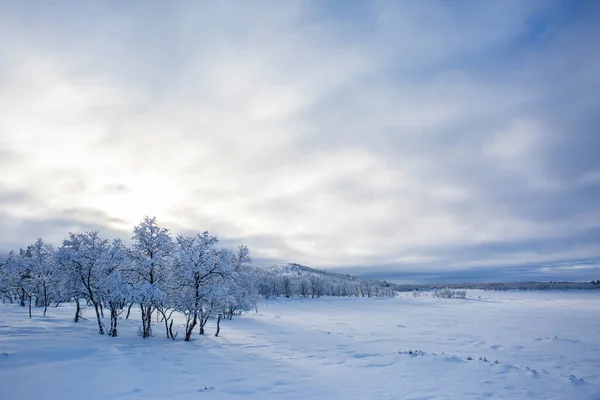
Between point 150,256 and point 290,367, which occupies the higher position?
point 150,256

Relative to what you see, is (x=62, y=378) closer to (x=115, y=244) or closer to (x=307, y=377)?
(x=307, y=377)

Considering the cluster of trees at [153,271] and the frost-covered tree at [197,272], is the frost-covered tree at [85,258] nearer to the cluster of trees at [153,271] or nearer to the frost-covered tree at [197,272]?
the cluster of trees at [153,271]

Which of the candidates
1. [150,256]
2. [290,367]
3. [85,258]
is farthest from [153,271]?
[290,367]

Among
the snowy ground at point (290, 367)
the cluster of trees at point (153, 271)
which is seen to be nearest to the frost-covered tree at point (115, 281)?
the cluster of trees at point (153, 271)

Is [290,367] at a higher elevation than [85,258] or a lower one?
lower

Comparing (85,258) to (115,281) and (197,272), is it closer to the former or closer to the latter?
(115,281)

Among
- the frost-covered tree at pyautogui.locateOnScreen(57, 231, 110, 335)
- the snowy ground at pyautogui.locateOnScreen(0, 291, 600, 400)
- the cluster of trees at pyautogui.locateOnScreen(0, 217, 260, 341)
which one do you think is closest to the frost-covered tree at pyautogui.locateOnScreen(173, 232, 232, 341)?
the cluster of trees at pyautogui.locateOnScreen(0, 217, 260, 341)

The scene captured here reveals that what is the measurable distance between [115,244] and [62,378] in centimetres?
1933

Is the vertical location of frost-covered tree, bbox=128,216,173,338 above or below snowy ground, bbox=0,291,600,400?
above

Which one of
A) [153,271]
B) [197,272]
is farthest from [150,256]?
[197,272]

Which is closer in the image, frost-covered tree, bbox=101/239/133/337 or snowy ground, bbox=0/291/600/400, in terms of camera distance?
snowy ground, bbox=0/291/600/400

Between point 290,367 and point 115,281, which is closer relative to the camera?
point 290,367

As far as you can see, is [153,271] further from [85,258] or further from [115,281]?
[85,258]

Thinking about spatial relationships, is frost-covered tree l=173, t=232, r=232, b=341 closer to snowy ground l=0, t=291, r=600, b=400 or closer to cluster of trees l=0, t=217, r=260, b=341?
cluster of trees l=0, t=217, r=260, b=341
